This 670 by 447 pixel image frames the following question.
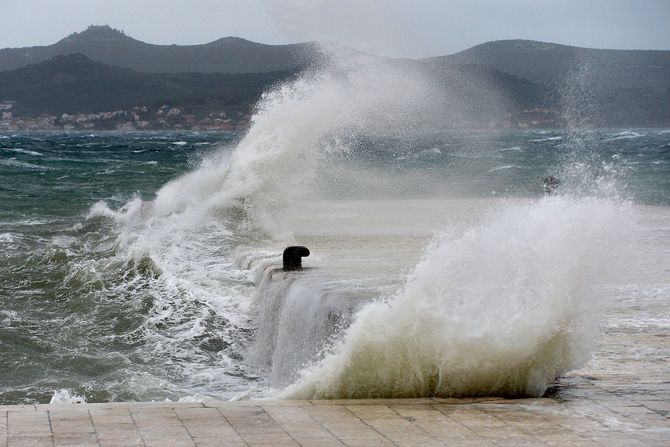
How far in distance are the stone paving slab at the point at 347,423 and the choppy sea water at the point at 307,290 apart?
22.6 inches

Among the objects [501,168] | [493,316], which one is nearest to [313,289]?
[493,316]

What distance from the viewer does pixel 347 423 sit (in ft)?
21.2

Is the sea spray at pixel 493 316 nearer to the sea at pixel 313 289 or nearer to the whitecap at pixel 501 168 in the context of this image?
the sea at pixel 313 289

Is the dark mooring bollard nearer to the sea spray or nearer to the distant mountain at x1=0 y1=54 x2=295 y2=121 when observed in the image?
the sea spray

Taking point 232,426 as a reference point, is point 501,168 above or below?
below

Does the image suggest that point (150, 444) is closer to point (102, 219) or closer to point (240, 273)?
point (240, 273)

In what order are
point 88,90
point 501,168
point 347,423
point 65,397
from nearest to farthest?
point 347,423 → point 65,397 → point 501,168 → point 88,90

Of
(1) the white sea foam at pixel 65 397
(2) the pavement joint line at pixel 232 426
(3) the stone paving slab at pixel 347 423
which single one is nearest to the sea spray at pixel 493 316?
(3) the stone paving slab at pixel 347 423

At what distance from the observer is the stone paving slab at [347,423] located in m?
6.00

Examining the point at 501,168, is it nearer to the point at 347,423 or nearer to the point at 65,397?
the point at 65,397

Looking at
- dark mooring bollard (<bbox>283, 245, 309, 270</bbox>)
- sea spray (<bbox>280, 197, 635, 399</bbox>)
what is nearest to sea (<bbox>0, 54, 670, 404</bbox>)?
sea spray (<bbox>280, 197, 635, 399</bbox>)

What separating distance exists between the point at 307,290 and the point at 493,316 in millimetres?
3713

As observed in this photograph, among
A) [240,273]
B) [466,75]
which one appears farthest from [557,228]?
[466,75]

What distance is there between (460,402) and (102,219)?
64.6 feet
